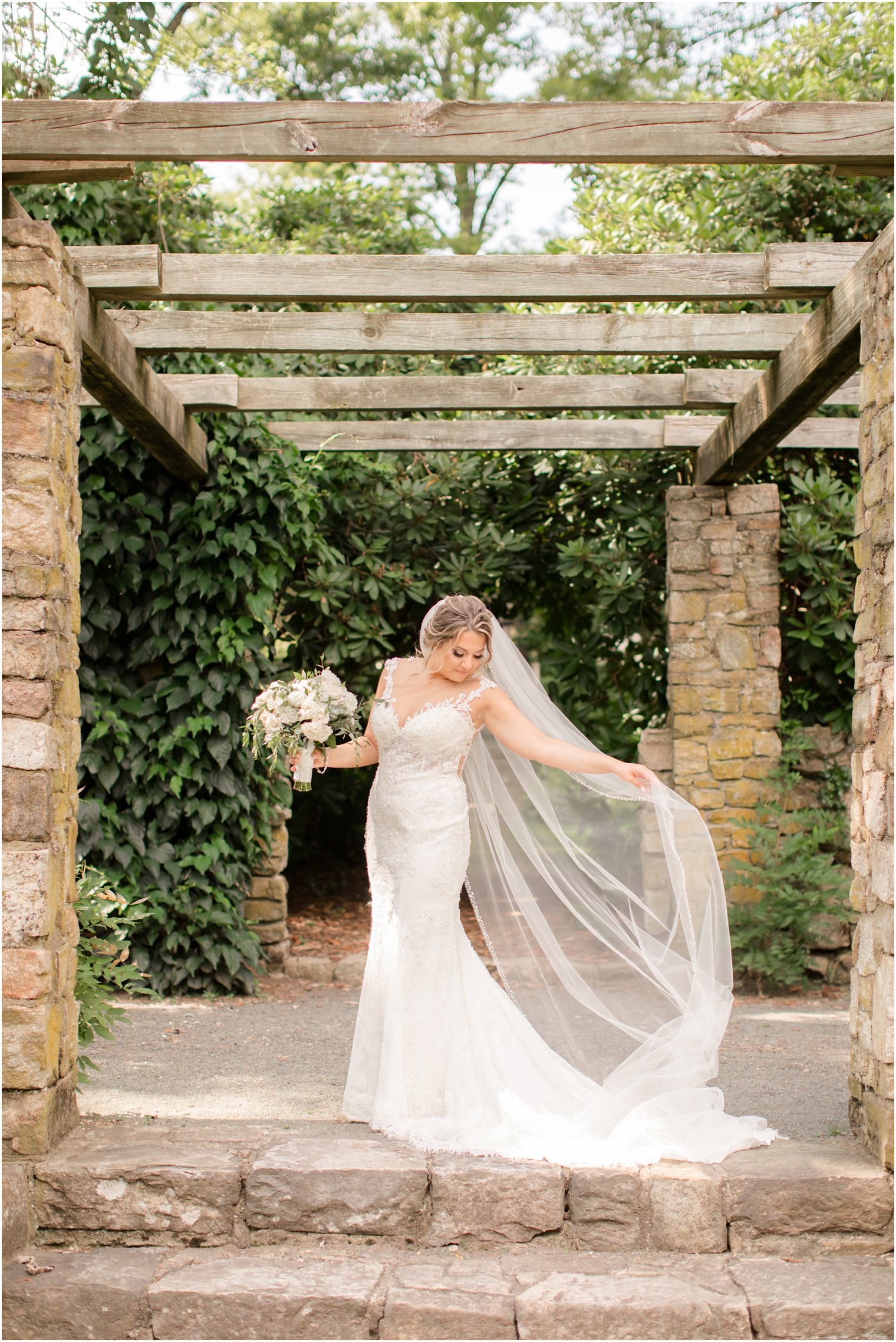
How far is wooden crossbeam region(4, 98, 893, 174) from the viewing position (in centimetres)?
333

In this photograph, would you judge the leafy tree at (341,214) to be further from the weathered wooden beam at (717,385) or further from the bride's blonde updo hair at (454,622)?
the bride's blonde updo hair at (454,622)

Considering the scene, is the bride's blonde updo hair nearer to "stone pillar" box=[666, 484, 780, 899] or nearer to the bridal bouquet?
the bridal bouquet

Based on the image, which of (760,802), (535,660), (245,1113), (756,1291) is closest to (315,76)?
(535,660)

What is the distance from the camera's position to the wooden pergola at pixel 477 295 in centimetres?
335

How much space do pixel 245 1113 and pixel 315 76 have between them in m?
14.0

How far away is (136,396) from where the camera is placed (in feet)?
15.8

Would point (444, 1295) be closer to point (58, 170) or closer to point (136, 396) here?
Answer: point (58, 170)

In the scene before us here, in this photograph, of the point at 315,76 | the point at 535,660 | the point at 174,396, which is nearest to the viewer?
the point at 174,396

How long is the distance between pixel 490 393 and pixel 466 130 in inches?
99.4

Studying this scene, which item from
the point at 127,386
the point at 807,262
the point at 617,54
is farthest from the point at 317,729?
the point at 617,54

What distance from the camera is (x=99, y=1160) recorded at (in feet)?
11.2

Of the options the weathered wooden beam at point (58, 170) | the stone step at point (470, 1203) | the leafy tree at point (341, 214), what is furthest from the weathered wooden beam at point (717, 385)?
the leafy tree at point (341, 214)

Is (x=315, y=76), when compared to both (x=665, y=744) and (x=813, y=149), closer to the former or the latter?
(x=665, y=744)

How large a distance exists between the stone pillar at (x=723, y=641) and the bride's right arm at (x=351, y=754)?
10.8 feet
